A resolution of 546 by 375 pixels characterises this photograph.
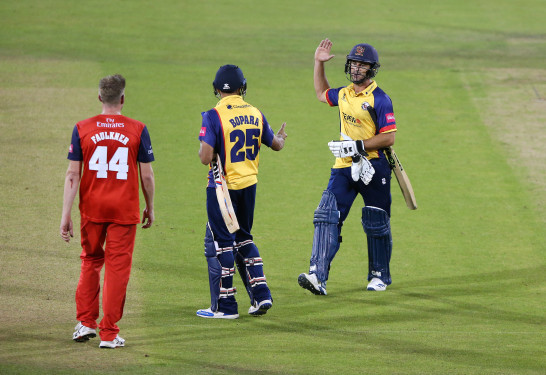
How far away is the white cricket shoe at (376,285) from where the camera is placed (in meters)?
9.22

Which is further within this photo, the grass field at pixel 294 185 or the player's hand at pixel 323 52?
the player's hand at pixel 323 52

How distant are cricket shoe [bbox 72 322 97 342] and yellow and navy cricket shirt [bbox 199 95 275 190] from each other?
1.60 meters

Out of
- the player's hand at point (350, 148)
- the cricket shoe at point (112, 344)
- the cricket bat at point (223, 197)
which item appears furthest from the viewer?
the player's hand at point (350, 148)

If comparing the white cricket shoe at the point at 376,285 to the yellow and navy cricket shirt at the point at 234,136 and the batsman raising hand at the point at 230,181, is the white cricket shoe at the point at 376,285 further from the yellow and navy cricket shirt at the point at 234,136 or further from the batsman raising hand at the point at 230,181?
the yellow and navy cricket shirt at the point at 234,136

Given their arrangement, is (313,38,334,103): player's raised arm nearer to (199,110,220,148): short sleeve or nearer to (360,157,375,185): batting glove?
(360,157,375,185): batting glove

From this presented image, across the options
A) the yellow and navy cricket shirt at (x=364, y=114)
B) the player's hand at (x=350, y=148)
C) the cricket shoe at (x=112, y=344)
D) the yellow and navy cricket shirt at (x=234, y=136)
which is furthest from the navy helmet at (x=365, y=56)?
the cricket shoe at (x=112, y=344)

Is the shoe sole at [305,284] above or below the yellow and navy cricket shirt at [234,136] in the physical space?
below

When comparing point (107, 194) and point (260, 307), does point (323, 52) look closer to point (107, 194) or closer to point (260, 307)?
point (260, 307)

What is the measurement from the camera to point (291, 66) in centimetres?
1825

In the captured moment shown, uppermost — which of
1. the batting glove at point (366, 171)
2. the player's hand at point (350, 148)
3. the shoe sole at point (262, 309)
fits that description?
the player's hand at point (350, 148)

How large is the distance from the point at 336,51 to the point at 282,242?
29.1 ft

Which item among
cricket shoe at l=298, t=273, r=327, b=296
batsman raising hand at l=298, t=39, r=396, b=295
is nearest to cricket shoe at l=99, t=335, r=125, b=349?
cricket shoe at l=298, t=273, r=327, b=296

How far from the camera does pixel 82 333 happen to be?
7.17 meters

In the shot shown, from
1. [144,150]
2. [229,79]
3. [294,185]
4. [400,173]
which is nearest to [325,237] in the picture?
[400,173]
